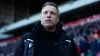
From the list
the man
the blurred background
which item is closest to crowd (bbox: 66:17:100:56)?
the blurred background

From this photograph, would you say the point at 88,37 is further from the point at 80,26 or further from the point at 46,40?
the point at 46,40

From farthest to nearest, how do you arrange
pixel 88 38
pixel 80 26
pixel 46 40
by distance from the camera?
pixel 80 26
pixel 88 38
pixel 46 40

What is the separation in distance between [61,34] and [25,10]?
12.9 m

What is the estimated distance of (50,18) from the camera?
2.64m

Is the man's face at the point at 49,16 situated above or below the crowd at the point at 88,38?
above

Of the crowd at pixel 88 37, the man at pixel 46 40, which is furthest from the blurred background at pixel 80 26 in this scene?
the man at pixel 46 40

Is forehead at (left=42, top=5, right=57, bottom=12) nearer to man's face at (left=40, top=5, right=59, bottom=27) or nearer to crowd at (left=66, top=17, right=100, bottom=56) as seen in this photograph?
man's face at (left=40, top=5, right=59, bottom=27)

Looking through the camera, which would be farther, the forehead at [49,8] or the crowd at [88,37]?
the crowd at [88,37]

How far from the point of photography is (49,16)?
2.64 meters

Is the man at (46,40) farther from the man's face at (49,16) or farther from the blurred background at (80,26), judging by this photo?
the blurred background at (80,26)

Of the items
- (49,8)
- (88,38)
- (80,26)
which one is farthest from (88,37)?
(49,8)

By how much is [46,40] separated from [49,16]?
0.17m

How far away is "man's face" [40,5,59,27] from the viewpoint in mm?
2623

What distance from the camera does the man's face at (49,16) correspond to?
2623 millimetres
